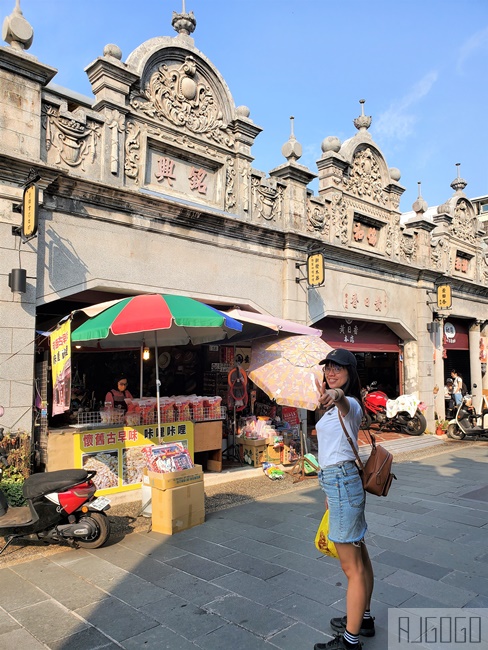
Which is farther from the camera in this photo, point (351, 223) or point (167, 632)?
point (351, 223)

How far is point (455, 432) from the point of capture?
14508 mm

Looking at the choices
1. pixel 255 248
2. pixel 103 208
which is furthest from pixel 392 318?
pixel 103 208

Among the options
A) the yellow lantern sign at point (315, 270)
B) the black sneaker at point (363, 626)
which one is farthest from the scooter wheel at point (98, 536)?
the yellow lantern sign at point (315, 270)

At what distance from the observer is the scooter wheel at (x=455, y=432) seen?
1437cm

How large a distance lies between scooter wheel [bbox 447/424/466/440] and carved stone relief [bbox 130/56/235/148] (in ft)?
34.1

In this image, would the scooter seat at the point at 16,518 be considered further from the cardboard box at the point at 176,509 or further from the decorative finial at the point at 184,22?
the decorative finial at the point at 184,22

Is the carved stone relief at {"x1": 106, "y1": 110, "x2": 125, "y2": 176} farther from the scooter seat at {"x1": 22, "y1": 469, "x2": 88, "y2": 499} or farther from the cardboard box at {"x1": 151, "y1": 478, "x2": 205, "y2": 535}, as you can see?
the cardboard box at {"x1": 151, "y1": 478, "x2": 205, "y2": 535}

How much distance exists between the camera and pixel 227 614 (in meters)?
3.87

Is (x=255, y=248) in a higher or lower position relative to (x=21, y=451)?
higher

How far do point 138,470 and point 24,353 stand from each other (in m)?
2.54

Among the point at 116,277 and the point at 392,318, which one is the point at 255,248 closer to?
the point at 116,277

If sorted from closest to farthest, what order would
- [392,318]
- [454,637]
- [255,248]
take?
→ [454,637] < [255,248] < [392,318]

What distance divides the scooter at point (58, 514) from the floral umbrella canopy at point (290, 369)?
125 inches

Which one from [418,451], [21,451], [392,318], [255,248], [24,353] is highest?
[255,248]
